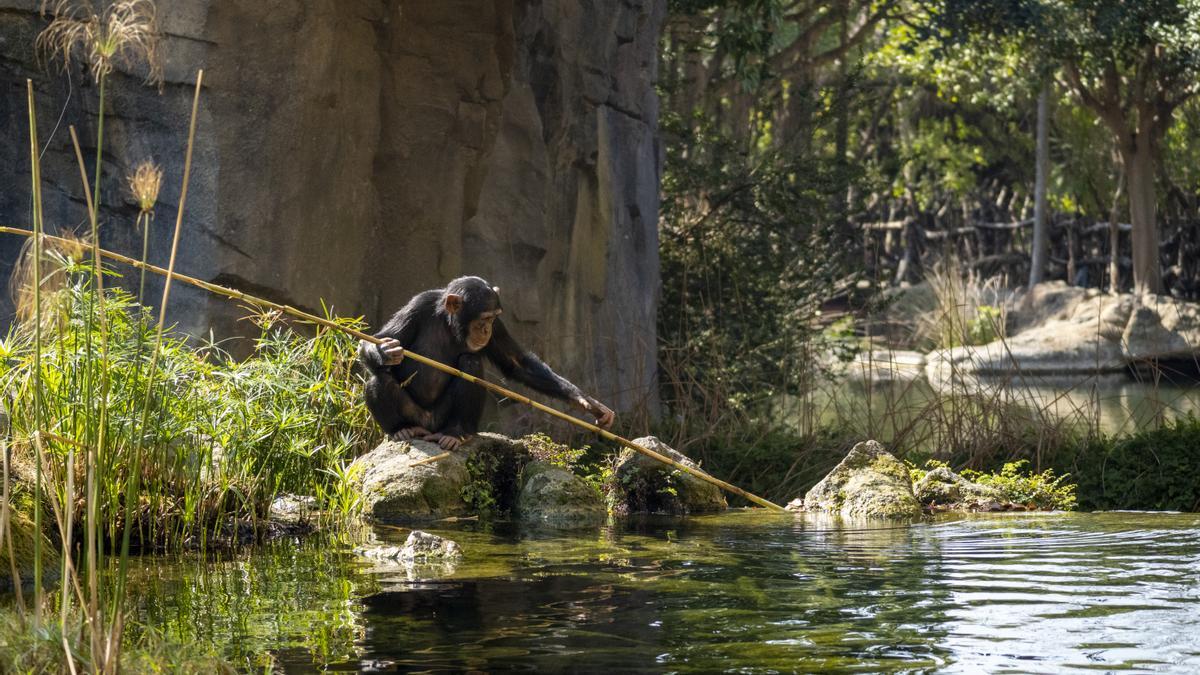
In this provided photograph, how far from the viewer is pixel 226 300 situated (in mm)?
9133

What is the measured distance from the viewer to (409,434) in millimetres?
8117

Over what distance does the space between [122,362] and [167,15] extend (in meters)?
3.67

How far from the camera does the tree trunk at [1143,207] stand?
86.5 ft

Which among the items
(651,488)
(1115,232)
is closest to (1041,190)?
(1115,232)

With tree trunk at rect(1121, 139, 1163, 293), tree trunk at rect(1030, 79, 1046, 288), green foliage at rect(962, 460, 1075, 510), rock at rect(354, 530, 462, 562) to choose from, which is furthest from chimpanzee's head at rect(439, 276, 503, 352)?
tree trunk at rect(1030, 79, 1046, 288)

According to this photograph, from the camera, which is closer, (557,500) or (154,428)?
(154,428)

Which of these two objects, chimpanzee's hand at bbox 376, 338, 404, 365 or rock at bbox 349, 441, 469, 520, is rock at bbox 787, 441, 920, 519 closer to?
rock at bbox 349, 441, 469, 520

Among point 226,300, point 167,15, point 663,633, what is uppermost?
point 167,15

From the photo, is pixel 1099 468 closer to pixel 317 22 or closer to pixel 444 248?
pixel 444 248

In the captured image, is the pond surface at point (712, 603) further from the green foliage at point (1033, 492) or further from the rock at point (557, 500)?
the green foliage at point (1033, 492)

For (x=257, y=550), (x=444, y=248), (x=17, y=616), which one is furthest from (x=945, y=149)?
(x=17, y=616)

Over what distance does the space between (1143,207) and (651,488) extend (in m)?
20.4

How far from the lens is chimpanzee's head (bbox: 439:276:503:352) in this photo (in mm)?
8109

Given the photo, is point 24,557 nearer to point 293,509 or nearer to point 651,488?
point 293,509
